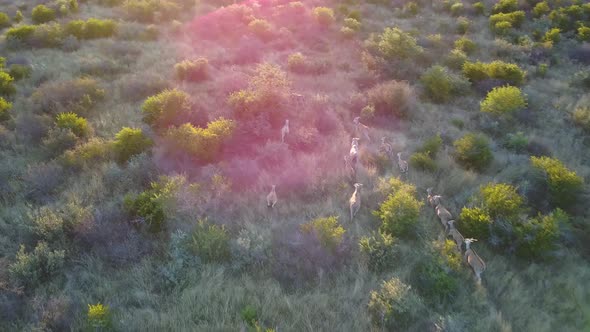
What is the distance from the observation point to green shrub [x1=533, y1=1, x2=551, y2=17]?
21297mm

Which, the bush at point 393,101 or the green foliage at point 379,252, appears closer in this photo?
Answer: the green foliage at point 379,252

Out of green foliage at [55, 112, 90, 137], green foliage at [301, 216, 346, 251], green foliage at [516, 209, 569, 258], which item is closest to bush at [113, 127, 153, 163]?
green foliage at [55, 112, 90, 137]

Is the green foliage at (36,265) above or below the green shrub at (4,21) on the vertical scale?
below

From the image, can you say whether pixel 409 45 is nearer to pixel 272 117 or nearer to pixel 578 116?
pixel 578 116

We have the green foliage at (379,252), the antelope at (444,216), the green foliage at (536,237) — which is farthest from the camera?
the antelope at (444,216)

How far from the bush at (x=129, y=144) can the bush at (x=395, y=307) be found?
6.01 metres

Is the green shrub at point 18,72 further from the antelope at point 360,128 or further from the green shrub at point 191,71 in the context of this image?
the antelope at point 360,128

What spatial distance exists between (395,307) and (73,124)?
27.1 feet

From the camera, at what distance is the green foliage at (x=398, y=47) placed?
580 inches

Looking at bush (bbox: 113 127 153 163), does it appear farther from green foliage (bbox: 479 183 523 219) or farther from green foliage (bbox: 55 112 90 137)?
green foliage (bbox: 479 183 523 219)

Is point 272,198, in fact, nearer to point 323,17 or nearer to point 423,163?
point 423,163

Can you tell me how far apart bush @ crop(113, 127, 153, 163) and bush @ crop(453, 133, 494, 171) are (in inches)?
282

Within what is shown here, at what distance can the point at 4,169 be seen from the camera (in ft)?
27.3

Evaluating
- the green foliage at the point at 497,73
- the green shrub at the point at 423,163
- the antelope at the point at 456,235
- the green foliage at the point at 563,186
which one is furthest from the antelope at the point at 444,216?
the green foliage at the point at 497,73
